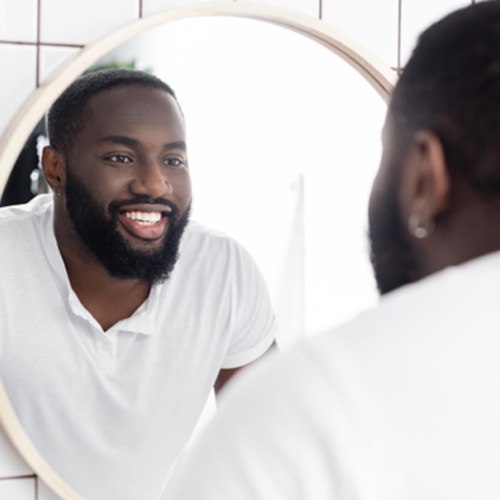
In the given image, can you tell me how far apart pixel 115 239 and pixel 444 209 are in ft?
2.26

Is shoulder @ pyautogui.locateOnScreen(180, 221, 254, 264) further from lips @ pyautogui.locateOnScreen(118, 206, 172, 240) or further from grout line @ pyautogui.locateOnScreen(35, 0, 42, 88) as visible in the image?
grout line @ pyautogui.locateOnScreen(35, 0, 42, 88)

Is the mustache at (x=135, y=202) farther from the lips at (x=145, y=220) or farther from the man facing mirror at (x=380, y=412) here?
the man facing mirror at (x=380, y=412)

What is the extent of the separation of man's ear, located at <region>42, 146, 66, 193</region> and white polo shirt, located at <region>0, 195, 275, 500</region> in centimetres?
2

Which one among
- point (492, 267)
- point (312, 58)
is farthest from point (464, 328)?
point (312, 58)

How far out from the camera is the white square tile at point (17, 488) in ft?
3.72

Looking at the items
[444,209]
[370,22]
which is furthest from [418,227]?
[370,22]

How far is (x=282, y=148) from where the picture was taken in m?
1.26

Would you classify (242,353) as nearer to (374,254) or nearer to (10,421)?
(10,421)

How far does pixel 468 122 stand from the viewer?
0.51 m

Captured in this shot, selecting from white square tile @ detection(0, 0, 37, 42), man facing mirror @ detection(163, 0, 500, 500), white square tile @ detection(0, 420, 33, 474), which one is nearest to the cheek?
white square tile @ detection(0, 0, 37, 42)

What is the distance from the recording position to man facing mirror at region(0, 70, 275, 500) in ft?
3.66

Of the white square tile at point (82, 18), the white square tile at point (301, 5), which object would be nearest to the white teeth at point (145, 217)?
the white square tile at point (82, 18)

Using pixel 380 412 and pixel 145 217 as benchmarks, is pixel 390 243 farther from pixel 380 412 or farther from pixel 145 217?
pixel 145 217

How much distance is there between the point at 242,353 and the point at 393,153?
72 cm
